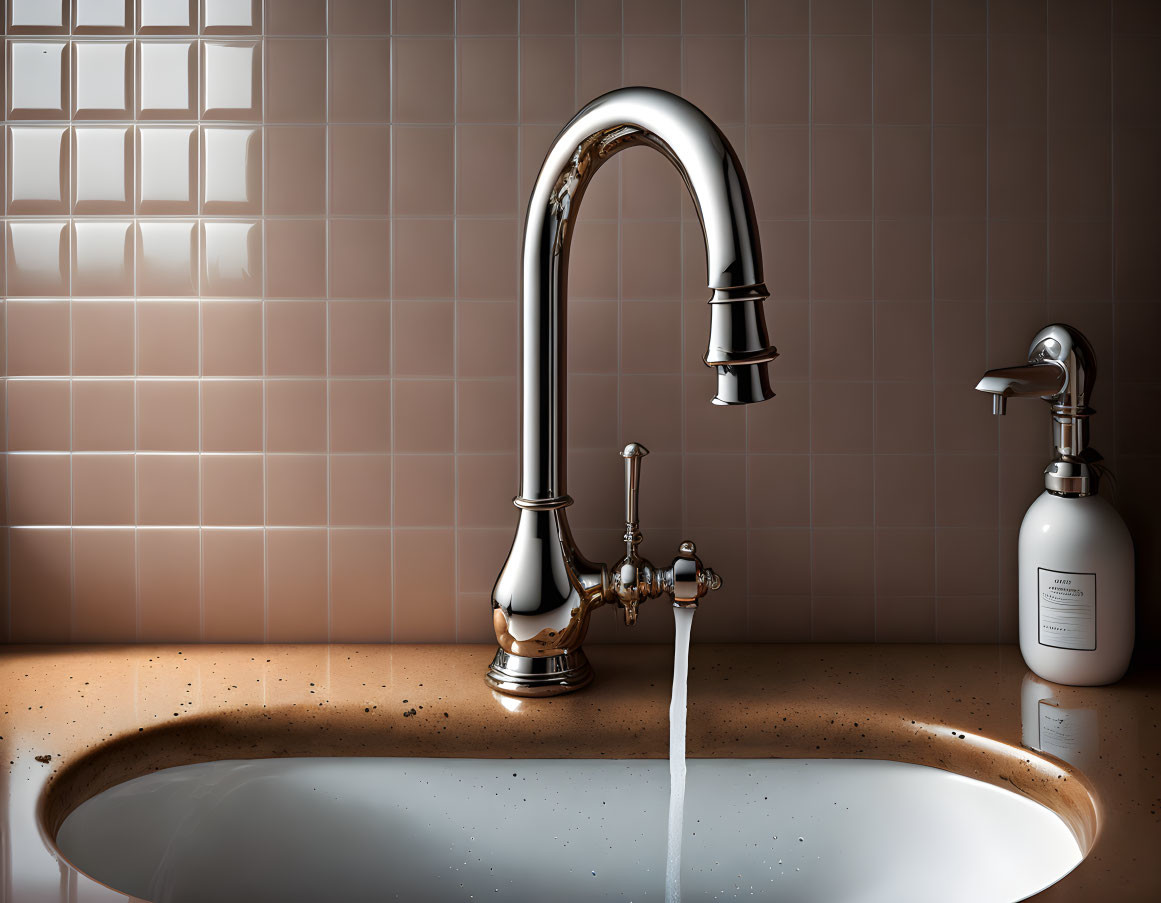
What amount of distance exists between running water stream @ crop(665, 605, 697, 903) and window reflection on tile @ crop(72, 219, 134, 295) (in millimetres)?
686

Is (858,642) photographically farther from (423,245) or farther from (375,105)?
(375,105)

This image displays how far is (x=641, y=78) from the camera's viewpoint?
36.0 inches

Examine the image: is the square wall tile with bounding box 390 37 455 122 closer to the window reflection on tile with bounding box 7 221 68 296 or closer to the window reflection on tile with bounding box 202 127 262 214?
the window reflection on tile with bounding box 202 127 262 214

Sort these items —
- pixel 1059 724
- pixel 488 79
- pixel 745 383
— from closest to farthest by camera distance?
pixel 745 383 < pixel 1059 724 < pixel 488 79

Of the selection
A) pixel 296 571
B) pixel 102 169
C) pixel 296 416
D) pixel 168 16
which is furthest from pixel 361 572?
pixel 168 16

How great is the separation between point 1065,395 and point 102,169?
3.26ft

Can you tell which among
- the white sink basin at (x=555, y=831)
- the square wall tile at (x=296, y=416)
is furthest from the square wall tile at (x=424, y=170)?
the white sink basin at (x=555, y=831)

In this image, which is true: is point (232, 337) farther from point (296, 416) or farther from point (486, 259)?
point (486, 259)

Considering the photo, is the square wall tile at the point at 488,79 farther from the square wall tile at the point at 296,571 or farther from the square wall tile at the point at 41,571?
the square wall tile at the point at 41,571

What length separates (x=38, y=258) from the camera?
3.07 ft

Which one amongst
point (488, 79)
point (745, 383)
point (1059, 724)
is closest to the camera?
point (745, 383)

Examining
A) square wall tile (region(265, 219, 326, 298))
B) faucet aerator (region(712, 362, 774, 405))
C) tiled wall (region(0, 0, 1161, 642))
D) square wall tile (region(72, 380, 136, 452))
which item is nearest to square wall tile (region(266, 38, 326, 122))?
tiled wall (region(0, 0, 1161, 642))

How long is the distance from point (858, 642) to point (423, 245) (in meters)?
0.63

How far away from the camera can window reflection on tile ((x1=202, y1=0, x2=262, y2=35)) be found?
923 millimetres
